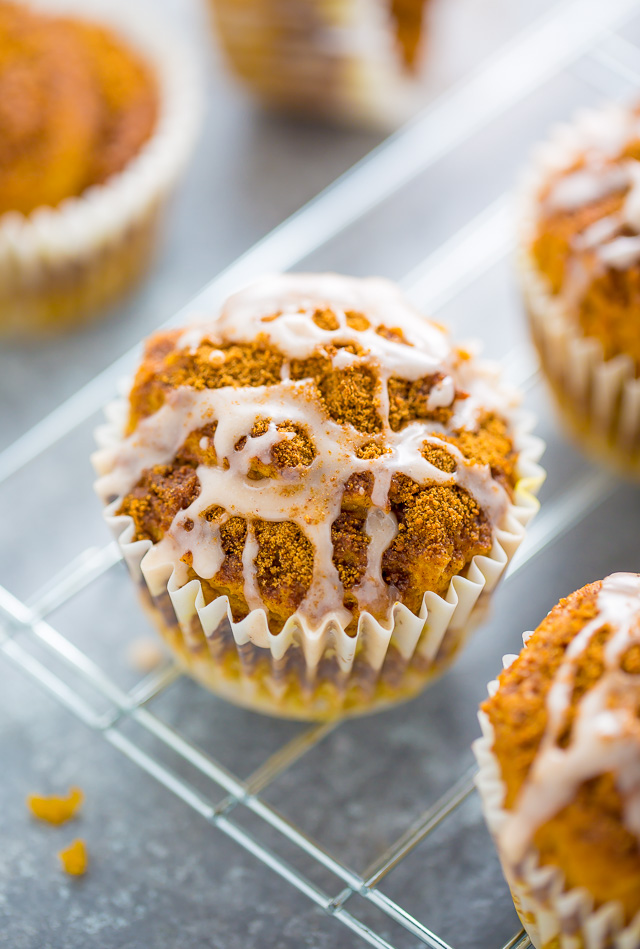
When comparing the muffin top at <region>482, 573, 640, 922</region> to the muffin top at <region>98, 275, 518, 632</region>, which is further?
the muffin top at <region>98, 275, 518, 632</region>

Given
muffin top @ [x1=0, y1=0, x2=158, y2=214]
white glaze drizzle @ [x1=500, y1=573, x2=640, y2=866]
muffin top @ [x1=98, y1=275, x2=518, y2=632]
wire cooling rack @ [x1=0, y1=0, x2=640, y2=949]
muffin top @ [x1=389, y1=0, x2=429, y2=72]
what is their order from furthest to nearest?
muffin top @ [x1=389, y1=0, x2=429, y2=72]
muffin top @ [x1=0, y1=0, x2=158, y2=214]
wire cooling rack @ [x1=0, y1=0, x2=640, y2=949]
muffin top @ [x1=98, y1=275, x2=518, y2=632]
white glaze drizzle @ [x1=500, y1=573, x2=640, y2=866]

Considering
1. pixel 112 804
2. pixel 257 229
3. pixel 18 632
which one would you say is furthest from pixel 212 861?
pixel 257 229

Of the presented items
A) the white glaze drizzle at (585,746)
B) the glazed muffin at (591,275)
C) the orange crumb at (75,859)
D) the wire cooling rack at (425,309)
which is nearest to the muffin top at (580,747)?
the white glaze drizzle at (585,746)

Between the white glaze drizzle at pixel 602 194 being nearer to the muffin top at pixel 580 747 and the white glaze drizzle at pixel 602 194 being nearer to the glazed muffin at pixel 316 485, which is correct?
the glazed muffin at pixel 316 485

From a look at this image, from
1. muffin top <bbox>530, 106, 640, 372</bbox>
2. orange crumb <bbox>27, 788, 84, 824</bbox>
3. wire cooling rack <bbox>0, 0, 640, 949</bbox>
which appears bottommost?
orange crumb <bbox>27, 788, 84, 824</bbox>

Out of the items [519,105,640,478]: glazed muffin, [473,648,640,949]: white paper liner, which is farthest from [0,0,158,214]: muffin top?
[473,648,640,949]: white paper liner

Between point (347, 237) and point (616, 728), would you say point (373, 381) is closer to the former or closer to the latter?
point (616, 728)

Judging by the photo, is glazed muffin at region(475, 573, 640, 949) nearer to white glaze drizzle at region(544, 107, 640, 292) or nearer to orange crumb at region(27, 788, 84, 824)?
white glaze drizzle at region(544, 107, 640, 292)
